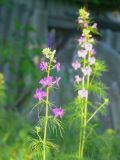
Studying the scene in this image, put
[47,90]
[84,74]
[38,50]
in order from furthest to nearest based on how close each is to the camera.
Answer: [38,50] → [84,74] → [47,90]

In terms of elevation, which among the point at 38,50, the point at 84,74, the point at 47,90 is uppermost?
the point at 38,50

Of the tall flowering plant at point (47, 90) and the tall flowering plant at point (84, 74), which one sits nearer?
the tall flowering plant at point (47, 90)

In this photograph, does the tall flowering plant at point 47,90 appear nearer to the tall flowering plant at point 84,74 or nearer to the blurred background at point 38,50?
the tall flowering plant at point 84,74

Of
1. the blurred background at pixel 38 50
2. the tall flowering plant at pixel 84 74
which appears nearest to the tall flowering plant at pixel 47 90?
the tall flowering plant at pixel 84 74

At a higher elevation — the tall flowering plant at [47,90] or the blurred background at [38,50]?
the blurred background at [38,50]

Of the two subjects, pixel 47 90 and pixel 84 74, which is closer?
pixel 47 90

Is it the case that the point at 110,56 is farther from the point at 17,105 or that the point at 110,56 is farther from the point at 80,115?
the point at 80,115

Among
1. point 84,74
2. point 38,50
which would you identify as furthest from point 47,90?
point 38,50

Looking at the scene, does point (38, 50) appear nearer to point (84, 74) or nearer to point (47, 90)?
point (84, 74)
